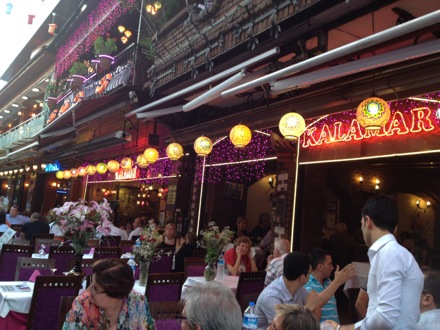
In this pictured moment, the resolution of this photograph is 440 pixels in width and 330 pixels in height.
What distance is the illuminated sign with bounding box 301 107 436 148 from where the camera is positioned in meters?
5.87

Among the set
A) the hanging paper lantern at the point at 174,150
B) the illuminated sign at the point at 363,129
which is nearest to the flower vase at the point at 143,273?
the illuminated sign at the point at 363,129

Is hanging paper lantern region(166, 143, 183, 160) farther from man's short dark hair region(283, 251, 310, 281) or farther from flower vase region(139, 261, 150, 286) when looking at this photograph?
man's short dark hair region(283, 251, 310, 281)

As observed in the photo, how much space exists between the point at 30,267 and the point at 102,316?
2794 mm

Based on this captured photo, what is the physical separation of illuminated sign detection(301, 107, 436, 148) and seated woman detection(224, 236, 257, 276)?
2.45 m

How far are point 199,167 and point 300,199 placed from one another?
13.1 ft

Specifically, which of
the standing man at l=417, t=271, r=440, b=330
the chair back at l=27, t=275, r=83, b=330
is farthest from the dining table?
the standing man at l=417, t=271, r=440, b=330

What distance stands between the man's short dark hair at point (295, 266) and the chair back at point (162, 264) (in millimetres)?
3339

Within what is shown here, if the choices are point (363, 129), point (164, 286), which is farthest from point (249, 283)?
point (363, 129)

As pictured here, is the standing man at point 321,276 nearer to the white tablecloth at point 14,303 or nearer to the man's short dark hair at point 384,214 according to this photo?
the man's short dark hair at point 384,214

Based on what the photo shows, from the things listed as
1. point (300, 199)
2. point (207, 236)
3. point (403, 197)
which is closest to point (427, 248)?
point (403, 197)

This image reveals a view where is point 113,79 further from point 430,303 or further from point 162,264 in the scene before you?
point 430,303

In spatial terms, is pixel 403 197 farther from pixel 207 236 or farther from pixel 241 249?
pixel 207 236

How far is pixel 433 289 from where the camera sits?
9.08 feet

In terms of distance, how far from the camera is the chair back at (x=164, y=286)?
4.31m
